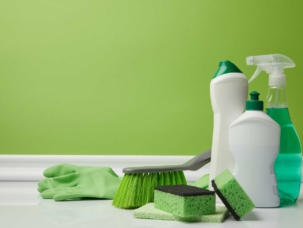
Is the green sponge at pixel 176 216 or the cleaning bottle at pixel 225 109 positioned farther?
the cleaning bottle at pixel 225 109

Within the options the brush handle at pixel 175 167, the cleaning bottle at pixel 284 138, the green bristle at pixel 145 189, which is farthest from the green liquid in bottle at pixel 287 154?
the green bristle at pixel 145 189

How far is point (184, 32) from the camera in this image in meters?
1.34

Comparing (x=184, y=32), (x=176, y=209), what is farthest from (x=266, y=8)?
(x=176, y=209)

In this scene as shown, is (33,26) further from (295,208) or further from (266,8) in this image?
(295,208)

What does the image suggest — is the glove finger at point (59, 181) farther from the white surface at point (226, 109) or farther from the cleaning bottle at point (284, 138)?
the cleaning bottle at point (284, 138)

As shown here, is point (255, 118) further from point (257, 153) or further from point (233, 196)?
point (233, 196)

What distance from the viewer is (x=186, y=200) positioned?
768 mm

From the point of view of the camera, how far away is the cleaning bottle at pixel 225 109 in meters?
0.95

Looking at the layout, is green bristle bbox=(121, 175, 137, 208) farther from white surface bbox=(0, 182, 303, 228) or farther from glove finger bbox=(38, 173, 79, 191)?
glove finger bbox=(38, 173, 79, 191)

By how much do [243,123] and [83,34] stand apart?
611mm

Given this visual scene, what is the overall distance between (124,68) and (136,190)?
0.49m

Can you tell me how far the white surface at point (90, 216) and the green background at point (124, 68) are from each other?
0.34m

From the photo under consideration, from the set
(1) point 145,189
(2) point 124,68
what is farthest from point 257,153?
(2) point 124,68

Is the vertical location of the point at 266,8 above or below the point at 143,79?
above
